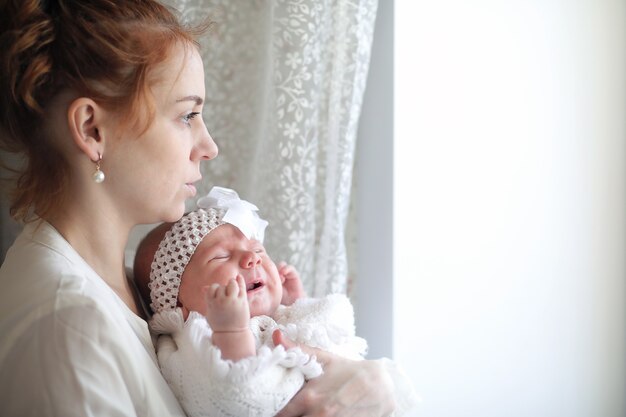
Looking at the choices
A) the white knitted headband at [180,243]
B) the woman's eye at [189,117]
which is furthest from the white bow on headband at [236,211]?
the woman's eye at [189,117]

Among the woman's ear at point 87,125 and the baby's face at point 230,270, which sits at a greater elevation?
the woman's ear at point 87,125

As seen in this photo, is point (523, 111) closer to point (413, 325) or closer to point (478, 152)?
point (478, 152)

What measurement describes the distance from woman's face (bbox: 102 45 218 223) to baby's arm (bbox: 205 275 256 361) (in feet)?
0.83

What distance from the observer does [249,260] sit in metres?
1.46

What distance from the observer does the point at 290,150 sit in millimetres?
1882

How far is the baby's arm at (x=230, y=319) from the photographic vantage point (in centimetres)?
121

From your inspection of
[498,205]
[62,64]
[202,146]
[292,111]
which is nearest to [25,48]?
[62,64]

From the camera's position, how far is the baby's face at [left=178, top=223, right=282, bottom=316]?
142 centimetres

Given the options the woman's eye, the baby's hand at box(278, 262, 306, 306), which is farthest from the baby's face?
the woman's eye

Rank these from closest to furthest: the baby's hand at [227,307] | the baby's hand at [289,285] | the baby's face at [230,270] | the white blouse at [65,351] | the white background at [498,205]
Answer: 1. the white blouse at [65,351]
2. the baby's hand at [227,307]
3. the baby's face at [230,270]
4. the baby's hand at [289,285]
5. the white background at [498,205]

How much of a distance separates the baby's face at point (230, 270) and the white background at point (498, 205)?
0.55 m

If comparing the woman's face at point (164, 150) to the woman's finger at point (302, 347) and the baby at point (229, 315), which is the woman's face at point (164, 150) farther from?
the woman's finger at point (302, 347)

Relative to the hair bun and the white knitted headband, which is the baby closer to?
the white knitted headband

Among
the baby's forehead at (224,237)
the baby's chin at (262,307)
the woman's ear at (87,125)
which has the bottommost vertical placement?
the baby's chin at (262,307)
